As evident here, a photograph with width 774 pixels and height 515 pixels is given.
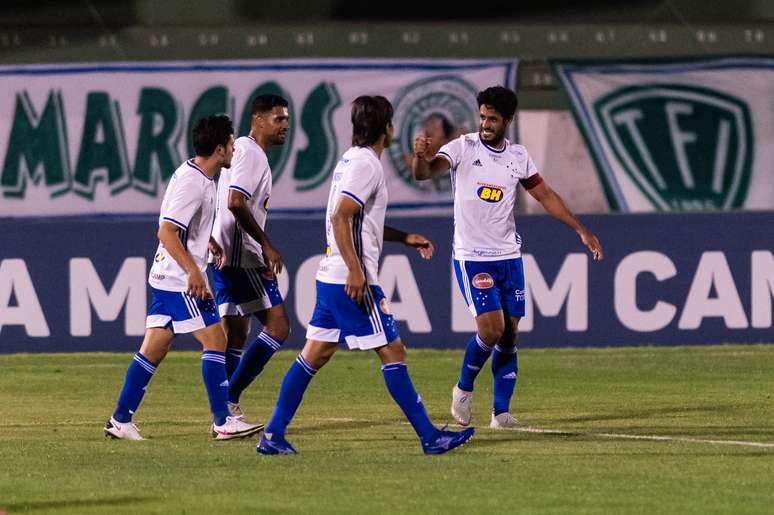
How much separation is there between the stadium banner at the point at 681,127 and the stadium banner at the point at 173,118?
1.11 metres

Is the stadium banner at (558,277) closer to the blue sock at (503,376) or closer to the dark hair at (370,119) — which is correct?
the blue sock at (503,376)

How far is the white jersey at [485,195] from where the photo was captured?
11039mm

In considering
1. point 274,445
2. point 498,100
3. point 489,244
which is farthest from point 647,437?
point 274,445

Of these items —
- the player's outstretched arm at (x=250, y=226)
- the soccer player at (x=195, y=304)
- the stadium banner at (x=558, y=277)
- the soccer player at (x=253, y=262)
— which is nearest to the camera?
the soccer player at (x=195, y=304)

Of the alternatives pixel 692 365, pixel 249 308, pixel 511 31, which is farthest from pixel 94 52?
pixel 249 308

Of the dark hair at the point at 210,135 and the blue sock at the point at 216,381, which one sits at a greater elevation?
the dark hair at the point at 210,135

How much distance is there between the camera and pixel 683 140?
65.9ft

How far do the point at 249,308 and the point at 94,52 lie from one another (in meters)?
9.62

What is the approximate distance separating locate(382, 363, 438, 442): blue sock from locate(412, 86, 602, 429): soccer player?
170 cm

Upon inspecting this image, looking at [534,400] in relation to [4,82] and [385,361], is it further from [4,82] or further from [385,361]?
[4,82]

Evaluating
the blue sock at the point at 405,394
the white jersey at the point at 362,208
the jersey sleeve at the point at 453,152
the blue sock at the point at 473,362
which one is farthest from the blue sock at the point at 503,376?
the white jersey at the point at 362,208

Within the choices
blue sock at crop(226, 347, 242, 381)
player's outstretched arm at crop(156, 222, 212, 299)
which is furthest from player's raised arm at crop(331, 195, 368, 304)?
blue sock at crop(226, 347, 242, 381)

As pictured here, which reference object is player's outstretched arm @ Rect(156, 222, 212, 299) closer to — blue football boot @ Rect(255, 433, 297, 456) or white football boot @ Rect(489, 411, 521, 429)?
blue football boot @ Rect(255, 433, 297, 456)

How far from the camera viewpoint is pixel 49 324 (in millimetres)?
16141
